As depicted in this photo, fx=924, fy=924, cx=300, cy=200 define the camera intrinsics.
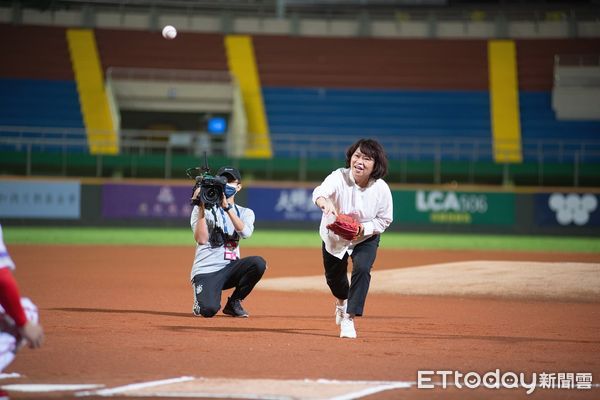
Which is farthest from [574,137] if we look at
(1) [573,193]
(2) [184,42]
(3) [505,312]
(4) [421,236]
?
(3) [505,312]

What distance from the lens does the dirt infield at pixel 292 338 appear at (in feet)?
22.8

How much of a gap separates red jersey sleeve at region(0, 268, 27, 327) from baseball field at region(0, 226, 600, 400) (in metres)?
1.01

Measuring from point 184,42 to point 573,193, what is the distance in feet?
61.3

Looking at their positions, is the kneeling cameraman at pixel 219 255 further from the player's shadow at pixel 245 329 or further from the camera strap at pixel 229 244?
the player's shadow at pixel 245 329

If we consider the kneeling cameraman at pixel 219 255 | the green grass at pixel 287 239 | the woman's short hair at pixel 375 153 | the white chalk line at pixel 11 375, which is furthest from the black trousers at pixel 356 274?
the green grass at pixel 287 239

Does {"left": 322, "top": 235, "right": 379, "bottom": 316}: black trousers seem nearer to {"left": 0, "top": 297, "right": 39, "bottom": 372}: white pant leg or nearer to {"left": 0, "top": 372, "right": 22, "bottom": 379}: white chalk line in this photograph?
{"left": 0, "top": 372, "right": 22, "bottom": 379}: white chalk line

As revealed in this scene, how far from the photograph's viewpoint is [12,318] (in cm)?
516

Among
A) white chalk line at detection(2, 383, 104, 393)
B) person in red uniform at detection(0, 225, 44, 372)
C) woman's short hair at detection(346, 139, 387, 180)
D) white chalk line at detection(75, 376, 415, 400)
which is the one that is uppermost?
woman's short hair at detection(346, 139, 387, 180)

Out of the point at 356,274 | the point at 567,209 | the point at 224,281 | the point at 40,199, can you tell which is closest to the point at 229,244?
the point at 224,281

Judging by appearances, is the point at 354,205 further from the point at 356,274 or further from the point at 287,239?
the point at 287,239

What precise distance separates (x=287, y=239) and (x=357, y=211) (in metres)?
19.3

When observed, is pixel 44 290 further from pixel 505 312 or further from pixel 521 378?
pixel 521 378

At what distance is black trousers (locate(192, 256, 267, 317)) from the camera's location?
10.2 meters

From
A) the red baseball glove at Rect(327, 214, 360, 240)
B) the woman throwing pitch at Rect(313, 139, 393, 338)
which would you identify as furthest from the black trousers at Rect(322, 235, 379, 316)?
the red baseball glove at Rect(327, 214, 360, 240)
